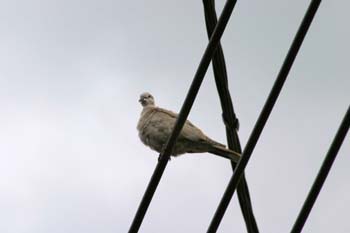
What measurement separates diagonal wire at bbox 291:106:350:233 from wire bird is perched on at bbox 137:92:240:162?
4.17 meters

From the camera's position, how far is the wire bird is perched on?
7181mm

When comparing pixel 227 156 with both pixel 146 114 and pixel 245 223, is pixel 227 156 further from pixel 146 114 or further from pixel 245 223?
pixel 245 223

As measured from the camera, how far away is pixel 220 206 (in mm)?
3039

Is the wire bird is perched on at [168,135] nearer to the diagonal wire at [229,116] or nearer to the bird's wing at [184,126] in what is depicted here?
the bird's wing at [184,126]

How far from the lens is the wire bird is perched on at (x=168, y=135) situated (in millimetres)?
7181

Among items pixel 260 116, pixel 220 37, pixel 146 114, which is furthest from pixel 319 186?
pixel 146 114

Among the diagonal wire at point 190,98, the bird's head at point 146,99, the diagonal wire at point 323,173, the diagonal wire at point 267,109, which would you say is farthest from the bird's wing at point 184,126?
the diagonal wire at point 323,173

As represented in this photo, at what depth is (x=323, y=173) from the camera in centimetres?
267

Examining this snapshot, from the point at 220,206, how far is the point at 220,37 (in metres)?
0.81

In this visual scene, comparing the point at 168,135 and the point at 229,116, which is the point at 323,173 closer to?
the point at 229,116

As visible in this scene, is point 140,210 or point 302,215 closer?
point 302,215

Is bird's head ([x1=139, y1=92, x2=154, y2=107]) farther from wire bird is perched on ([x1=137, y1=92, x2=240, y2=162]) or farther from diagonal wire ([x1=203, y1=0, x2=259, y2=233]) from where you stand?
diagonal wire ([x1=203, y1=0, x2=259, y2=233])

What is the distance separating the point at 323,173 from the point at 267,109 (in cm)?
40

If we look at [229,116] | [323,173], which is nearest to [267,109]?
[323,173]
